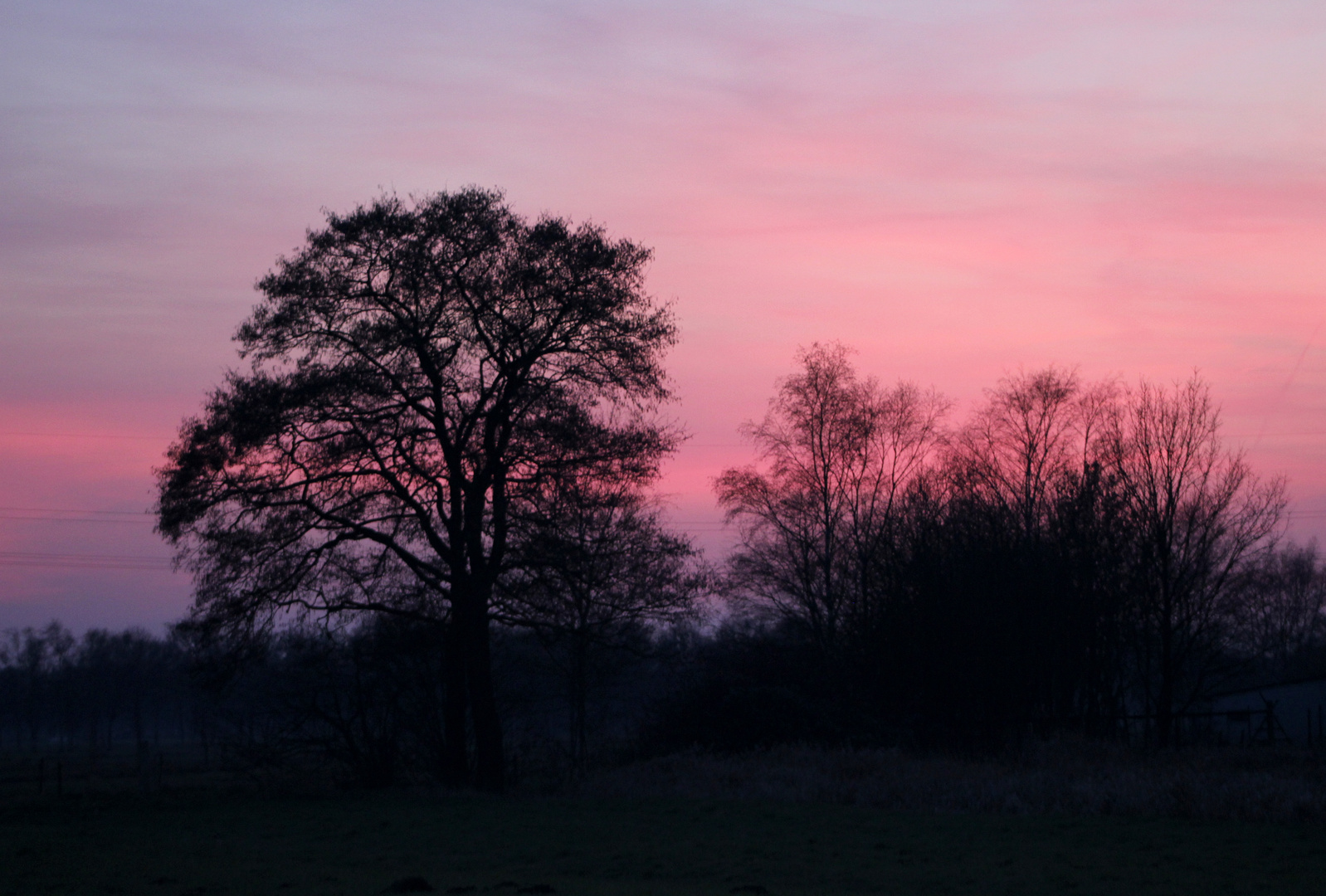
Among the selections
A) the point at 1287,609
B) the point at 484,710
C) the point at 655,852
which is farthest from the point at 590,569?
the point at 1287,609

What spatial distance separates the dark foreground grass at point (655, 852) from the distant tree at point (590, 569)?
425 centimetres

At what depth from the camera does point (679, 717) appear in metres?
28.8

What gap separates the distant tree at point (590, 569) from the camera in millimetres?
22359

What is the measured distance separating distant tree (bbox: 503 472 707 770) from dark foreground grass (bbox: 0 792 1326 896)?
4.25 metres

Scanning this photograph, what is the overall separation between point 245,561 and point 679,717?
41.4 feet

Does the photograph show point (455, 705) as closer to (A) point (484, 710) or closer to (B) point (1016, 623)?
(A) point (484, 710)

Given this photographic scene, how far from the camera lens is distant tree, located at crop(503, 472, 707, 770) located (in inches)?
880

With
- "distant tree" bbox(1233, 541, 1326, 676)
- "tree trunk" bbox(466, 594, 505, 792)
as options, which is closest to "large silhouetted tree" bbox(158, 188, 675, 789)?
"tree trunk" bbox(466, 594, 505, 792)

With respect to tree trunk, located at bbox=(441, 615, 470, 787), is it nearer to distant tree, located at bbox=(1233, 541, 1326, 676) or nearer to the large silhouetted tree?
the large silhouetted tree

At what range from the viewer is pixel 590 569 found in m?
22.3

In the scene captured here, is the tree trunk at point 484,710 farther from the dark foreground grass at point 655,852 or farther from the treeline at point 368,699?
the dark foreground grass at point 655,852

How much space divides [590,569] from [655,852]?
8.69 m

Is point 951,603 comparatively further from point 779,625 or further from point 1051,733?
point 779,625

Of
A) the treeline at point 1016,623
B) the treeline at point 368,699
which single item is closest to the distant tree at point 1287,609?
the treeline at point 1016,623
